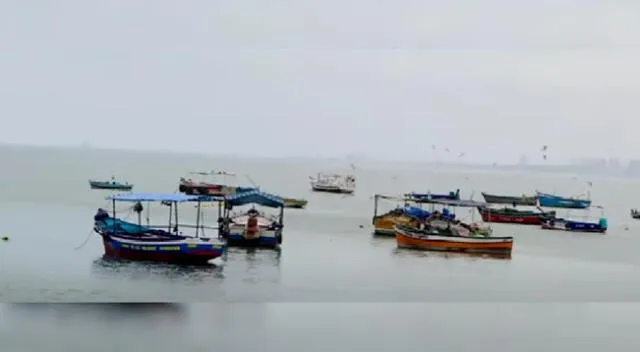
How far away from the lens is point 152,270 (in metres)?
24.0

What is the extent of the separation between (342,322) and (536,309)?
563cm

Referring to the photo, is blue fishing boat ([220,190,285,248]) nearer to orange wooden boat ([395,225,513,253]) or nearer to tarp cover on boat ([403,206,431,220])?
orange wooden boat ([395,225,513,253])

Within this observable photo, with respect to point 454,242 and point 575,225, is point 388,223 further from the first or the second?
point 575,225

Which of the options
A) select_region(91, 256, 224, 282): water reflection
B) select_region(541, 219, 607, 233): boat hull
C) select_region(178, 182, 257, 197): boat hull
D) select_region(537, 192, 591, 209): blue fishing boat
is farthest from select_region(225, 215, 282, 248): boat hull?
select_region(537, 192, 591, 209): blue fishing boat

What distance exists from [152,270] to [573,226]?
30444mm

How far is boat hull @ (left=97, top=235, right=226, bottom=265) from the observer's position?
25.2 meters

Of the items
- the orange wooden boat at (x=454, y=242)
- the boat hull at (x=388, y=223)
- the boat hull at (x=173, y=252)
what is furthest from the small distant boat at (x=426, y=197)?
the boat hull at (x=173, y=252)

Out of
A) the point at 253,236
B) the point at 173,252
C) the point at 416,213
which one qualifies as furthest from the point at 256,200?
the point at 416,213

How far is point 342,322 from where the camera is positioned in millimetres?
17719

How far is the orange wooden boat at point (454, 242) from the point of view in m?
32.2

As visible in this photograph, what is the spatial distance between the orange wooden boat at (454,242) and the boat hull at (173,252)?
9757 mm

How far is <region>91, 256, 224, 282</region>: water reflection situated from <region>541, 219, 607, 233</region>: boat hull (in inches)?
1097

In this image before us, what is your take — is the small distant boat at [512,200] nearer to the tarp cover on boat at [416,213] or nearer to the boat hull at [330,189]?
the tarp cover on boat at [416,213]

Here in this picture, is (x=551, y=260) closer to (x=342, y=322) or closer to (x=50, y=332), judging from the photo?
(x=342, y=322)
